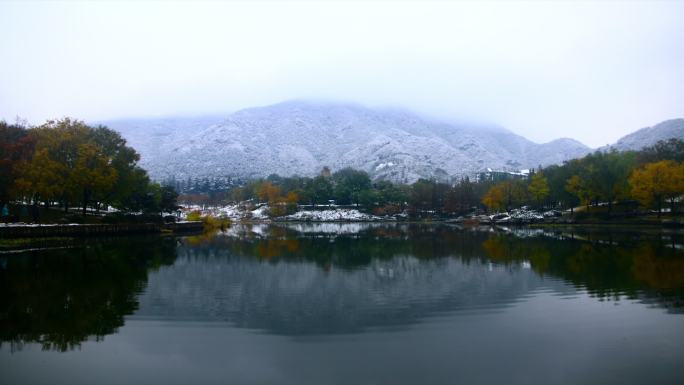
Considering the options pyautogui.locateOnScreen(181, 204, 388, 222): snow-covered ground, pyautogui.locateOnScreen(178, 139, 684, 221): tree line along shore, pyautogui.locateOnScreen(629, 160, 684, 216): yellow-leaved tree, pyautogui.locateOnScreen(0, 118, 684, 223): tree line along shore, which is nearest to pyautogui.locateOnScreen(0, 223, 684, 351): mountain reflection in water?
pyautogui.locateOnScreen(0, 118, 684, 223): tree line along shore

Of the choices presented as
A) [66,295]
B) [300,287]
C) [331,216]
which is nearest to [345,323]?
[300,287]

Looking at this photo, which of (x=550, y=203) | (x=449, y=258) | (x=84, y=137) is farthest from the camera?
(x=550, y=203)

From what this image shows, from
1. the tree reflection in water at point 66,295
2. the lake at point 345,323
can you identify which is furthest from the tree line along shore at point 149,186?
the lake at point 345,323

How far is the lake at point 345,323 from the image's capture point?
11.5 metres

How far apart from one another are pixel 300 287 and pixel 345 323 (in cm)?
749

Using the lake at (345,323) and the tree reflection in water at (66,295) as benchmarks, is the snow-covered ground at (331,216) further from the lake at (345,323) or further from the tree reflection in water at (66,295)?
the lake at (345,323)

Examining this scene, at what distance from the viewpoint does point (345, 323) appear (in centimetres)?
1603

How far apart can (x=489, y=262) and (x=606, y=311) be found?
14962 mm

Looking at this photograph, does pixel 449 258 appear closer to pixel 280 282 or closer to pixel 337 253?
pixel 337 253

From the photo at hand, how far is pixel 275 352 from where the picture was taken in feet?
42.5

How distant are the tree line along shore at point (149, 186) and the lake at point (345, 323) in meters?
30.8

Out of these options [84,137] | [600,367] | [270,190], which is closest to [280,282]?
[600,367]

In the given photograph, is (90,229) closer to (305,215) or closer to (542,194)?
(542,194)

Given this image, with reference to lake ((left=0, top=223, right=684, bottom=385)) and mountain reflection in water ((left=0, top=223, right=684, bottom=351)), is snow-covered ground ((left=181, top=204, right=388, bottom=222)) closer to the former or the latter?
mountain reflection in water ((left=0, top=223, right=684, bottom=351))
